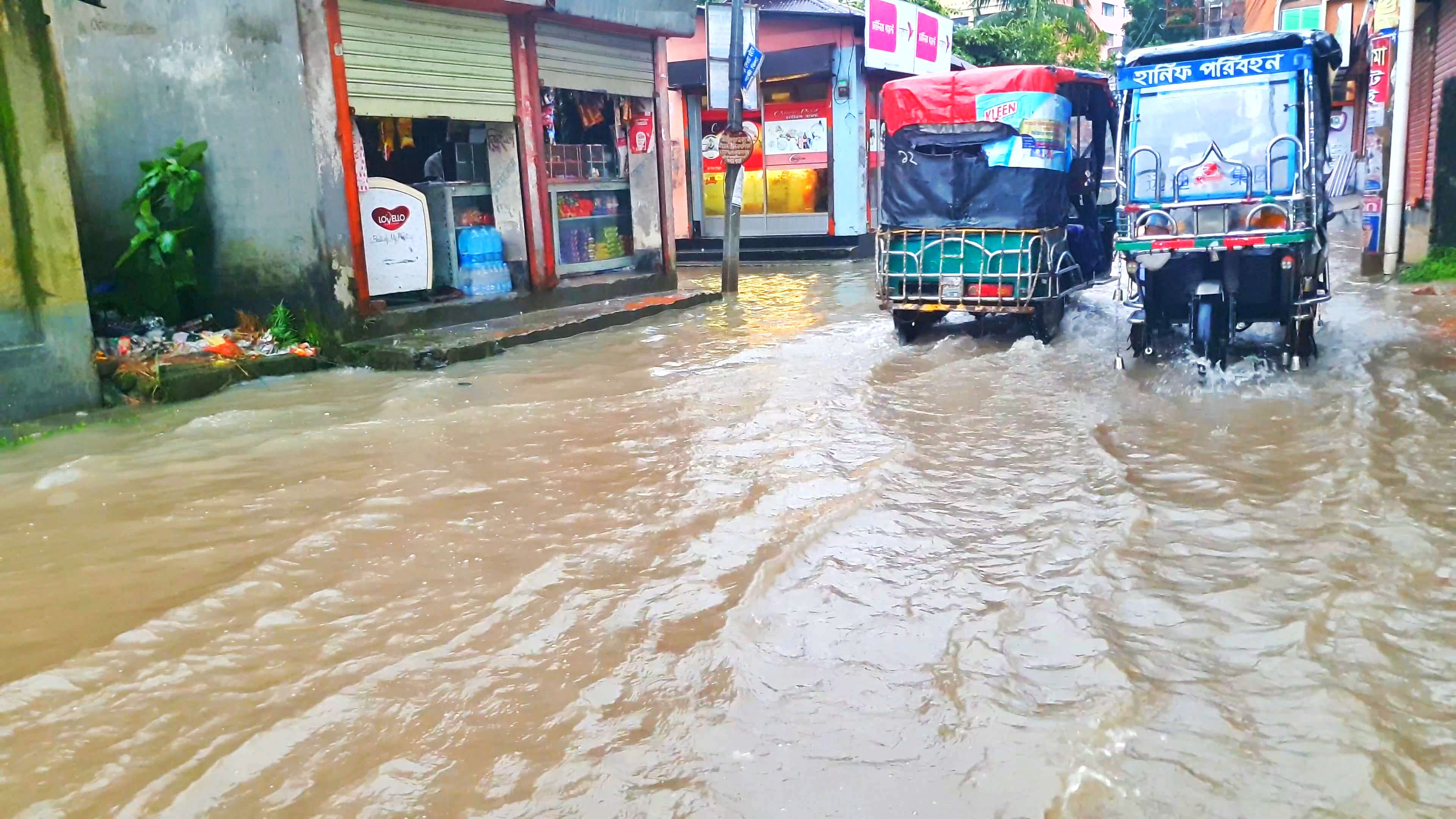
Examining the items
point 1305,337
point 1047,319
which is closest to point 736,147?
point 1047,319

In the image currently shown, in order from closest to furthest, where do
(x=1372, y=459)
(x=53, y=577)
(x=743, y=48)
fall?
(x=53, y=577), (x=1372, y=459), (x=743, y=48)

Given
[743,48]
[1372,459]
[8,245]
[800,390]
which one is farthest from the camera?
[743,48]

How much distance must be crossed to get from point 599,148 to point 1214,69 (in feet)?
27.6

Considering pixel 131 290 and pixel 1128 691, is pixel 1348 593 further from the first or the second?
pixel 131 290

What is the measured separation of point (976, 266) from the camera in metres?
11.1

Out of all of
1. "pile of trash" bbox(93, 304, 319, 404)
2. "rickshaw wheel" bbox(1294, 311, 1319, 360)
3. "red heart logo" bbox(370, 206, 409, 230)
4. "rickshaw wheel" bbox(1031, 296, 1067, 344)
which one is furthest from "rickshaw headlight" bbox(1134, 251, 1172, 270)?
"pile of trash" bbox(93, 304, 319, 404)

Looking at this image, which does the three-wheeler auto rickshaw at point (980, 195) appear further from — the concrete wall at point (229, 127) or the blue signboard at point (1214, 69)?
the concrete wall at point (229, 127)

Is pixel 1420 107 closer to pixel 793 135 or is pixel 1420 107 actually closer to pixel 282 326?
pixel 793 135

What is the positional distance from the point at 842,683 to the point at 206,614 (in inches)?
109

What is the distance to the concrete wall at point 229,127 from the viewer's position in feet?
31.9

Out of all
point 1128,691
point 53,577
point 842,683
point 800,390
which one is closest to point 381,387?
point 800,390

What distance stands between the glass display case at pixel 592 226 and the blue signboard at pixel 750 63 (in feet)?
7.30

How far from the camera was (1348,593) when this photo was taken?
15.4ft

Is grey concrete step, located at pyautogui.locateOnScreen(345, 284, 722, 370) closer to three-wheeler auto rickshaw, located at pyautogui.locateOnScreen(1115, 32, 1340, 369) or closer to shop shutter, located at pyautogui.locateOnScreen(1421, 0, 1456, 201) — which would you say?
three-wheeler auto rickshaw, located at pyautogui.locateOnScreen(1115, 32, 1340, 369)
